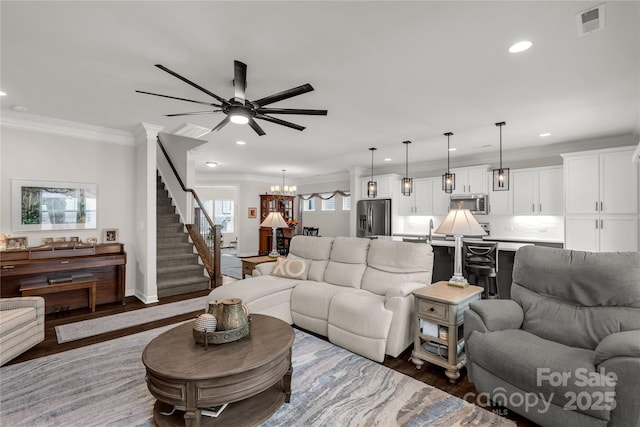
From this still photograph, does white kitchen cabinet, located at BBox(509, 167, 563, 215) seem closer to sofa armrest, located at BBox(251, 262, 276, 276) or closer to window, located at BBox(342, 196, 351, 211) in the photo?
window, located at BBox(342, 196, 351, 211)

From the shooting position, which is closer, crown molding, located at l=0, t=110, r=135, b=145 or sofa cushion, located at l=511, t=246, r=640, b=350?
sofa cushion, located at l=511, t=246, r=640, b=350

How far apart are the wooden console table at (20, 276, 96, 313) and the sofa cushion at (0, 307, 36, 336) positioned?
102 centimetres

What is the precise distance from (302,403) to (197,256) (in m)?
4.40

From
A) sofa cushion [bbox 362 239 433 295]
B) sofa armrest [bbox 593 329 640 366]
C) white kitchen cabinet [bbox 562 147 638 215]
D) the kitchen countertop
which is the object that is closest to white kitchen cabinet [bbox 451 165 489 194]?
the kitchen countertop

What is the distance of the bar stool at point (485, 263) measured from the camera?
404 cm

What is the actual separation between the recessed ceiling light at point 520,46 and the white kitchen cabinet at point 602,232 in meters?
3.82

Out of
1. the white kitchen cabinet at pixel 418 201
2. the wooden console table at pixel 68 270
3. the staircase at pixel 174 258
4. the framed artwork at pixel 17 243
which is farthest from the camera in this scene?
the white kitchen cabinet at pixel 418 201

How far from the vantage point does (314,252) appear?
4.10m

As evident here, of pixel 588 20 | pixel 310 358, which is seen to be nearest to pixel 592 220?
pixel 588 20

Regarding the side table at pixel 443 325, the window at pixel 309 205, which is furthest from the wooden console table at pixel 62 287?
the window at pixel 309 205

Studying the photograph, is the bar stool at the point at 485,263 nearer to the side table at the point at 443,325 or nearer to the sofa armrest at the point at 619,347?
the side table at the point at 443,325

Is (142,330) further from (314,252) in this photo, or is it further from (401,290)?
(401,290)

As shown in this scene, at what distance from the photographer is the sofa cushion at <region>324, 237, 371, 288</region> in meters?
3.51

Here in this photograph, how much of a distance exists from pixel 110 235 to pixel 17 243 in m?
1.02
